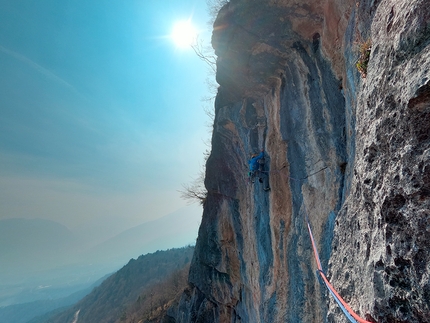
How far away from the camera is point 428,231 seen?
207 centimetres

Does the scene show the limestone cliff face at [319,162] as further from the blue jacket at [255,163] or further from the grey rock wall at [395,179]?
the blue jacket at [255,163]

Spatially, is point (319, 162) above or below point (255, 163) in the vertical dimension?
below

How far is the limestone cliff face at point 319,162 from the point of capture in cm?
236

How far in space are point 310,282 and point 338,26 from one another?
7.09 m

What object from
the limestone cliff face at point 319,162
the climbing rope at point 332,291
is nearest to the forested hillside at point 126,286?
the limestone cliff face at point 319,162

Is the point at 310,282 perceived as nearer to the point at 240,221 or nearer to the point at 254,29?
the point at 240,221

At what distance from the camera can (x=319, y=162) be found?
22.9 ft

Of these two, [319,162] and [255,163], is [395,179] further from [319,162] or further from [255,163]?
[255,163]

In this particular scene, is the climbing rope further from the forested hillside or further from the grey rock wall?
the forested hillside

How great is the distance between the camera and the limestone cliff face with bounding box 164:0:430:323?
2.36 m

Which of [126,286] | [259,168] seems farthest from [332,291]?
[126,286]

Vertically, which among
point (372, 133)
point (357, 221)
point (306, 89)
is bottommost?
point (357, 221)

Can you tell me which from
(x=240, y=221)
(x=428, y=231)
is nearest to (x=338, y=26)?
(x=428, y=231)

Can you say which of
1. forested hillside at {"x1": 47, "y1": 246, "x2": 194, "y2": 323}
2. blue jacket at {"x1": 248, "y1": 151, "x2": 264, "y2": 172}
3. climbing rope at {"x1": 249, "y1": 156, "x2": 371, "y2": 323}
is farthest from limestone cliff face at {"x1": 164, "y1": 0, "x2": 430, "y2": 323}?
forested hillside at {"x1": 47, "y1": 246, "x2": 194, "y2": 323}
